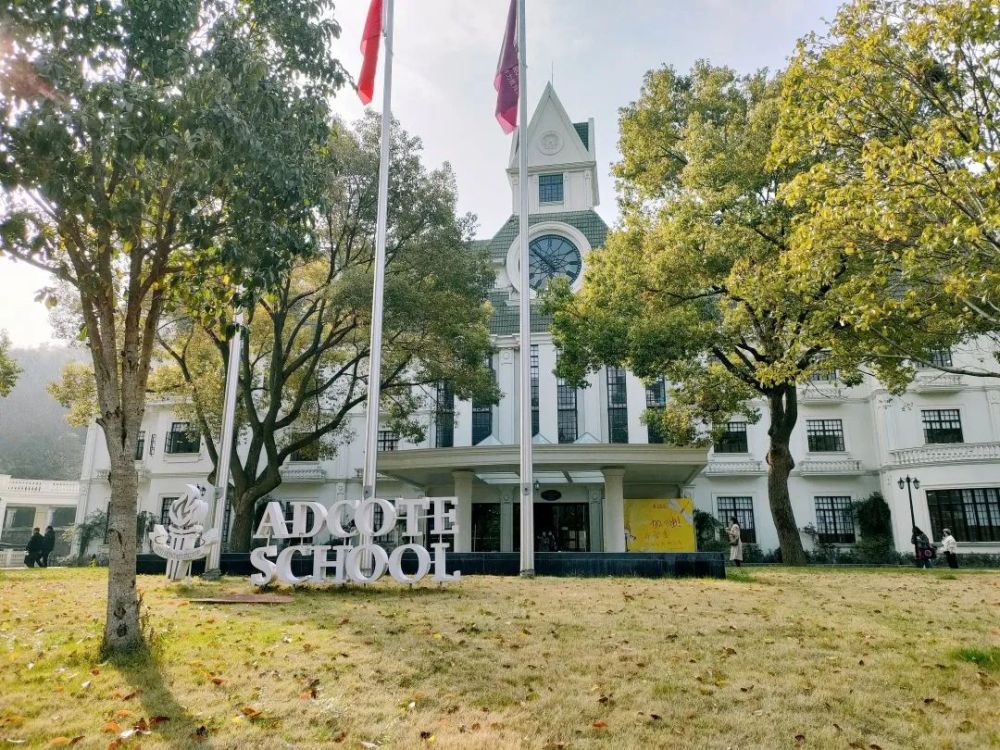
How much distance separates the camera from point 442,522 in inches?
445

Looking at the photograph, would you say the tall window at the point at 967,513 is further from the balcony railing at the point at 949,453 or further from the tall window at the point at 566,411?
the tall window at the point at 566,411

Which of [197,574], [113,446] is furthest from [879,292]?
[197,574]

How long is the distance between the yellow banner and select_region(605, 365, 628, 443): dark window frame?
4239 mm

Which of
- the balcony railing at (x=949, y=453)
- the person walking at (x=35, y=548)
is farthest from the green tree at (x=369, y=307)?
the balcony railing at (x=949, y=453)

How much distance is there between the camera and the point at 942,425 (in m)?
27.0

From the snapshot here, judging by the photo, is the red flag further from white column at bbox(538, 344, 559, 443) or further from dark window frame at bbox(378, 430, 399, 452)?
dark window frame at bbox(378, 430, 399, 452)

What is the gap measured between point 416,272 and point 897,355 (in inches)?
456

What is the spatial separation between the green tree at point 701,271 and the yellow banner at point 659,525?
193 inches

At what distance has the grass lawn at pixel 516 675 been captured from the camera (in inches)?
168

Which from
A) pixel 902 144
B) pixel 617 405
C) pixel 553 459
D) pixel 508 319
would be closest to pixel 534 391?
pixel 617 405

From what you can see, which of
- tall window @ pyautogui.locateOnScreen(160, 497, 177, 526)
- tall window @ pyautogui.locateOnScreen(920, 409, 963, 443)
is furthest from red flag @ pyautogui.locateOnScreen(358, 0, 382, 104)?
tall window @ pyautogui.locateOnScreen(920, 409, 963, 443)

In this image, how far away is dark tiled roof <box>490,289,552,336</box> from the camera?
97.7 feet

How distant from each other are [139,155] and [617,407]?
2398cm

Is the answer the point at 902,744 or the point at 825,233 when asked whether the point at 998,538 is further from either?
the point at 902,744
